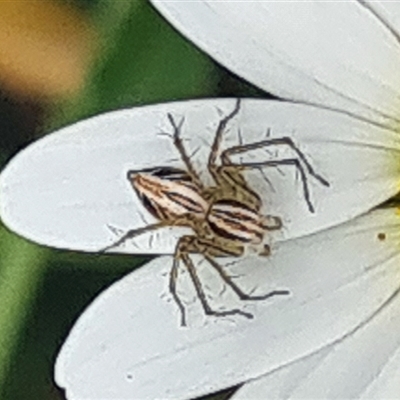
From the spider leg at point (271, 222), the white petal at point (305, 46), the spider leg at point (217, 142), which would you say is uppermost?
the white petal at point (305, 46)

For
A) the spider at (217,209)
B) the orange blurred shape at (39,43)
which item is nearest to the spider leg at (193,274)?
the spider at (217,209)

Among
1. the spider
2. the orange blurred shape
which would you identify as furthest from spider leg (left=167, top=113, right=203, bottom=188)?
the orange blurred shape

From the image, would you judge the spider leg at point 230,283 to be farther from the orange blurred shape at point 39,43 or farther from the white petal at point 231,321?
the orange blurred shape at point 39,43

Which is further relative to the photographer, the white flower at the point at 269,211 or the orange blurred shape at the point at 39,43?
the orange blurred shape at the point at 39,43

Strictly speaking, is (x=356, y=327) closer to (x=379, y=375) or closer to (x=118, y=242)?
(x=379, y=375)

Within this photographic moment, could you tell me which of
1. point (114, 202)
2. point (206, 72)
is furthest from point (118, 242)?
point (206, 72)

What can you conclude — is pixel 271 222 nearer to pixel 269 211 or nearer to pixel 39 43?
pixel 269 211
